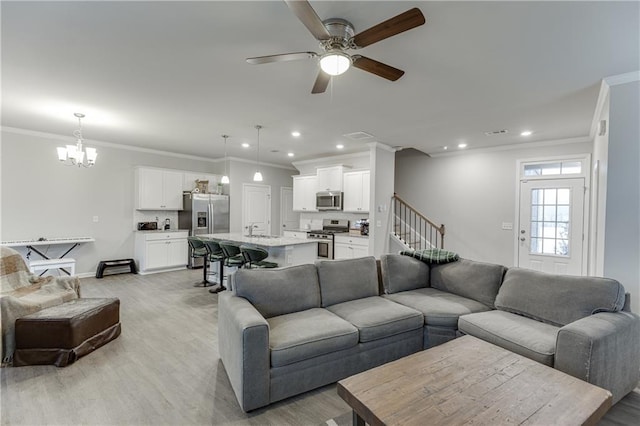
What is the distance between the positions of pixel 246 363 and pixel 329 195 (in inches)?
208

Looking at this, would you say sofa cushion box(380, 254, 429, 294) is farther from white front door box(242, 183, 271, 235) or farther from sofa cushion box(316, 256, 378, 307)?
white front door box(242, 183, 271, 235)

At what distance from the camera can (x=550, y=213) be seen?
544 centimetres

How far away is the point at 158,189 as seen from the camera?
6.66m

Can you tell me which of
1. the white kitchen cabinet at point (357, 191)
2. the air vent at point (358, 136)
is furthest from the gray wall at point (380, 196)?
the air vent at point (358, 136)

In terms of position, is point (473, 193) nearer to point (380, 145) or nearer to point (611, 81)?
point (380, 145)

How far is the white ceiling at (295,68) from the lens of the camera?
2.06 meters

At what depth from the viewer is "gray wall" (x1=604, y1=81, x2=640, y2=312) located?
2.77 m

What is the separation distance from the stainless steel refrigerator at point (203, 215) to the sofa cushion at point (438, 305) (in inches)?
199

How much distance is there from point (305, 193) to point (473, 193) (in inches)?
153

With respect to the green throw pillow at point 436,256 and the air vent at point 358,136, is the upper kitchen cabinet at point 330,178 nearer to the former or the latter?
the air vent at point 358,136

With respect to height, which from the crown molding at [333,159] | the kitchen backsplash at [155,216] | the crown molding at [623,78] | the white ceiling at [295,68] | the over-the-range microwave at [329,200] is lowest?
the kitchen backsplash at [155,216]

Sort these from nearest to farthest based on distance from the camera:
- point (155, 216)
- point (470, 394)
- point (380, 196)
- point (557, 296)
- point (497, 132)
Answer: point (470, 394)
point (557, 296)
point (497, 132)
point (380, 196)
point (155, 216)

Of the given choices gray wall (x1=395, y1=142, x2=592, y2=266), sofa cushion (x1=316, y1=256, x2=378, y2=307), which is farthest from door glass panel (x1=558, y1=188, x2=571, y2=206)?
sofa cushion (x1=316, y1=256, x2=378, y2=307)

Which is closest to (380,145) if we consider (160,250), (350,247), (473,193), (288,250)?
(350,247)
